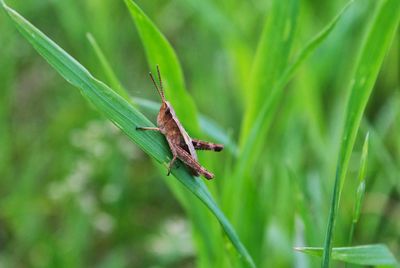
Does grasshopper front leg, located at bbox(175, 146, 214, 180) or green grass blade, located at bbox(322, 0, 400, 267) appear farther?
grasshopper front leg, located at bbox(175, 146, 214, 180)

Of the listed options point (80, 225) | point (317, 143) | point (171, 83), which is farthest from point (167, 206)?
point (171, 83)

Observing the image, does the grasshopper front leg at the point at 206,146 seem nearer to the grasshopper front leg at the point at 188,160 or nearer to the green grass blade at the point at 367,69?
the grasshopper front leg at the point at 188,160

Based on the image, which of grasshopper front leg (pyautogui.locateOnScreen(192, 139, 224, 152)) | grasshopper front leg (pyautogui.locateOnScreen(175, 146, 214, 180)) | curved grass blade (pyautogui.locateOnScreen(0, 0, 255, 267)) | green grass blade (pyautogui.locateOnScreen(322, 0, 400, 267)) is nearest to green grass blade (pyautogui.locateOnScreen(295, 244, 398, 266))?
green grass blade (pyautogui.locateOnScreen(322, 0, 400, 267))

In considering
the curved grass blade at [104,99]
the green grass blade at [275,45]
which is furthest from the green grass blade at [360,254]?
the green grass blade at [275,45]

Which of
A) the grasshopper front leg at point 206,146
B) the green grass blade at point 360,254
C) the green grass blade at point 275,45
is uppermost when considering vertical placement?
the green grass blade at point 275,45

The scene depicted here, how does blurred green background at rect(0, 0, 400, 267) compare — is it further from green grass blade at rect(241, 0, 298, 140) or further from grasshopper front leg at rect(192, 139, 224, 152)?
green grass blade at rect(241, 0, 298, 140)

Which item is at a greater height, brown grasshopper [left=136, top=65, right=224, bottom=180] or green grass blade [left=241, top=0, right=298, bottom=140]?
green grass blade [left=241, top=0, right=298, bottom=140]

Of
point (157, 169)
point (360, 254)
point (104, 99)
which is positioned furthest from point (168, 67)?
point (157, 169)
